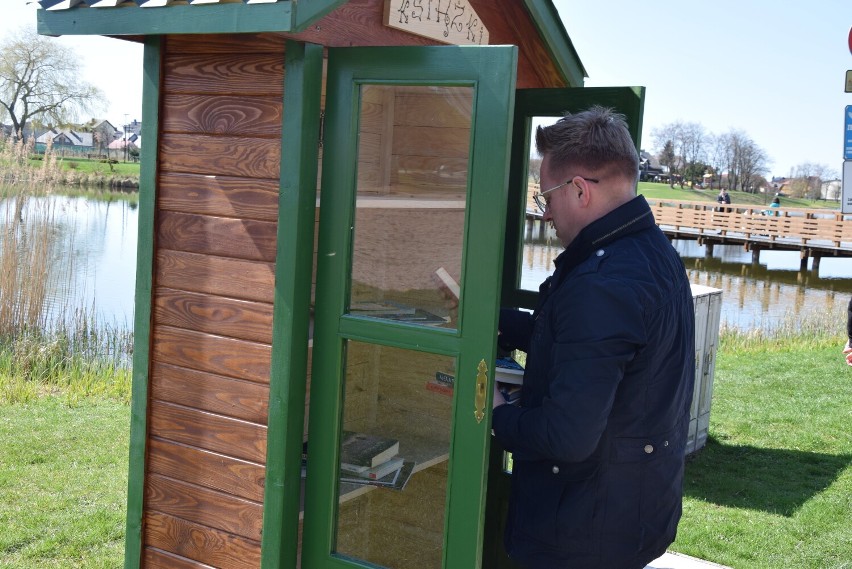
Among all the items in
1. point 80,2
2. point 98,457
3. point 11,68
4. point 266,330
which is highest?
point 11,68

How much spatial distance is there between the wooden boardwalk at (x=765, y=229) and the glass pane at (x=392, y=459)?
31.1m

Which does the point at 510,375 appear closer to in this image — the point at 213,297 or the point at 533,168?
the point at 213,297

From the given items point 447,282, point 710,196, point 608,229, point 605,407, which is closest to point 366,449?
point 447,282

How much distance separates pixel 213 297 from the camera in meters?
2.94

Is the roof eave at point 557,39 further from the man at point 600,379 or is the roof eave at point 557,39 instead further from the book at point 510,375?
the book at point 510,375

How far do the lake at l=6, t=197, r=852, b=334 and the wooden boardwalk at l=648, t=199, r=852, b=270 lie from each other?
62 cm

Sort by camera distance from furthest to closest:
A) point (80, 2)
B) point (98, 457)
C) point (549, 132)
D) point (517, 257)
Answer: point (98, 457), point (517, 257), point (80, 2), point (549, 132)

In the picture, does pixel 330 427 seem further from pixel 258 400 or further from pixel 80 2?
pixel 80 2

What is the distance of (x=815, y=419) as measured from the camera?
7574 mm

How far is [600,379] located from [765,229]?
113 ft

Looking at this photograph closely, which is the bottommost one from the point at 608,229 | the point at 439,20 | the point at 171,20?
the point at 608,229

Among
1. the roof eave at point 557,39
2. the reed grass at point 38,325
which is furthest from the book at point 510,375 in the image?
the reed grass at point 38,325

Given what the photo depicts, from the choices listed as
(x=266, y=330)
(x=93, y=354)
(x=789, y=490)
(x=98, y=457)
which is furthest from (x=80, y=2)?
(x=93, y=354)

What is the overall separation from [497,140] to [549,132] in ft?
0.47
